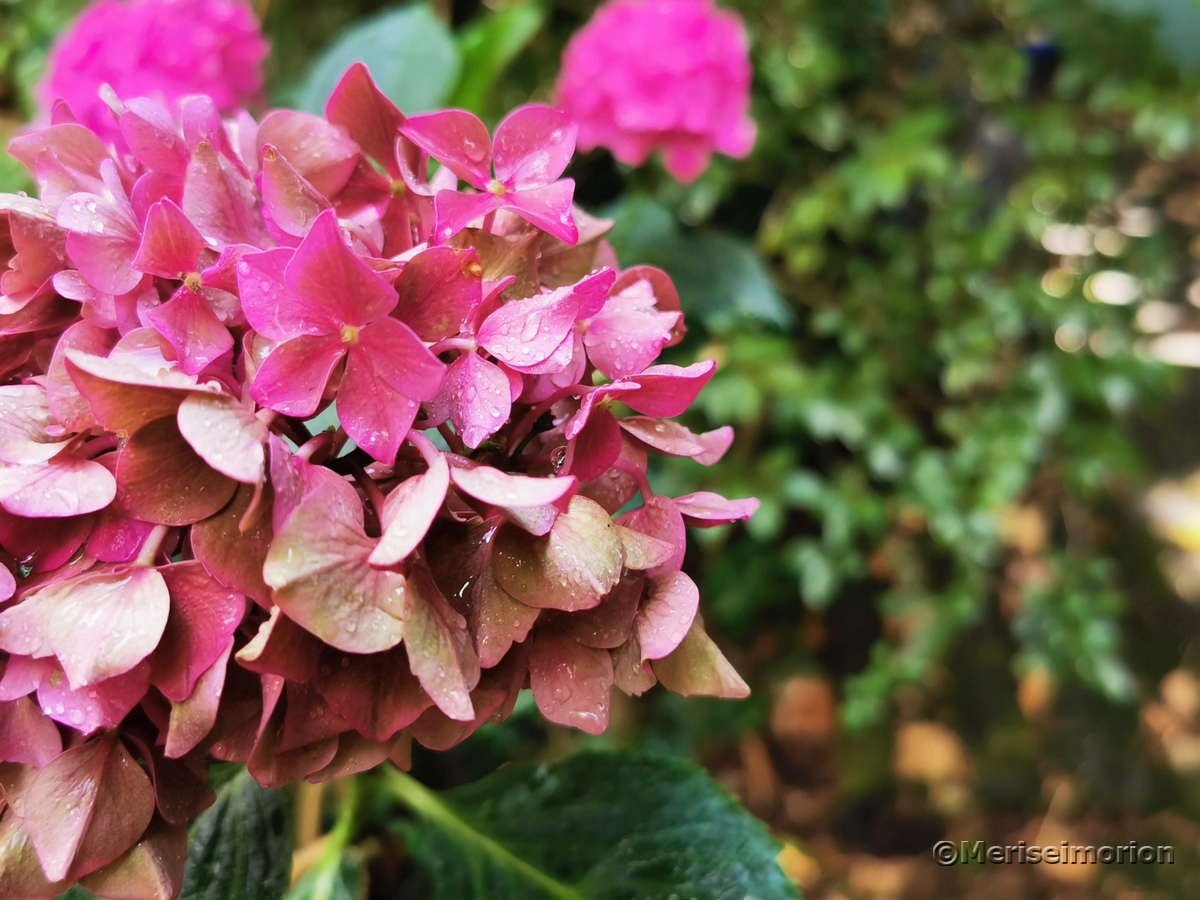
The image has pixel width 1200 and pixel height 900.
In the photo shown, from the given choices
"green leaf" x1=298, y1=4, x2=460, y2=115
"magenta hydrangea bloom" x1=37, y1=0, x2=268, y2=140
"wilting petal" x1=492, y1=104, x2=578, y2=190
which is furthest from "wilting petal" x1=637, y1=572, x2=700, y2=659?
"magenta hydrangea bloom" x1=37, y1=0, x2=268, y2=140

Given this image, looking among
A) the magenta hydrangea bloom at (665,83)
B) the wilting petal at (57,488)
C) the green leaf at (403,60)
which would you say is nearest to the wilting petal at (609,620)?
the wilting petal at (57,488)

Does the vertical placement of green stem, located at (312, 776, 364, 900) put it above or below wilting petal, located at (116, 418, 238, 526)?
below

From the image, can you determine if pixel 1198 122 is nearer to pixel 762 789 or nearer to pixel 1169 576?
pixel 1169 576

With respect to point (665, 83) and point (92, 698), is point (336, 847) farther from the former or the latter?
point (665, 83)

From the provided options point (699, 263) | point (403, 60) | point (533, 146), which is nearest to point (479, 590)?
point (533, 146)

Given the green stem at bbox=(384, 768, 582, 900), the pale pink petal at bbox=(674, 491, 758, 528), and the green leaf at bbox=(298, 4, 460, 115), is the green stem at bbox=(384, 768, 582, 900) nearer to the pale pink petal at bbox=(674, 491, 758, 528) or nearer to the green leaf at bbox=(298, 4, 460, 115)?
the pale pink petal at bbox=(674, 491, 758, 528)

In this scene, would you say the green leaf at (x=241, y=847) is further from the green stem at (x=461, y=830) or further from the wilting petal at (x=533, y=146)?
the wilting petal at (x=533, y=146)

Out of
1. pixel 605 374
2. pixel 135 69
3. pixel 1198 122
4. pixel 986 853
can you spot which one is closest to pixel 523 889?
pixel 605 374
